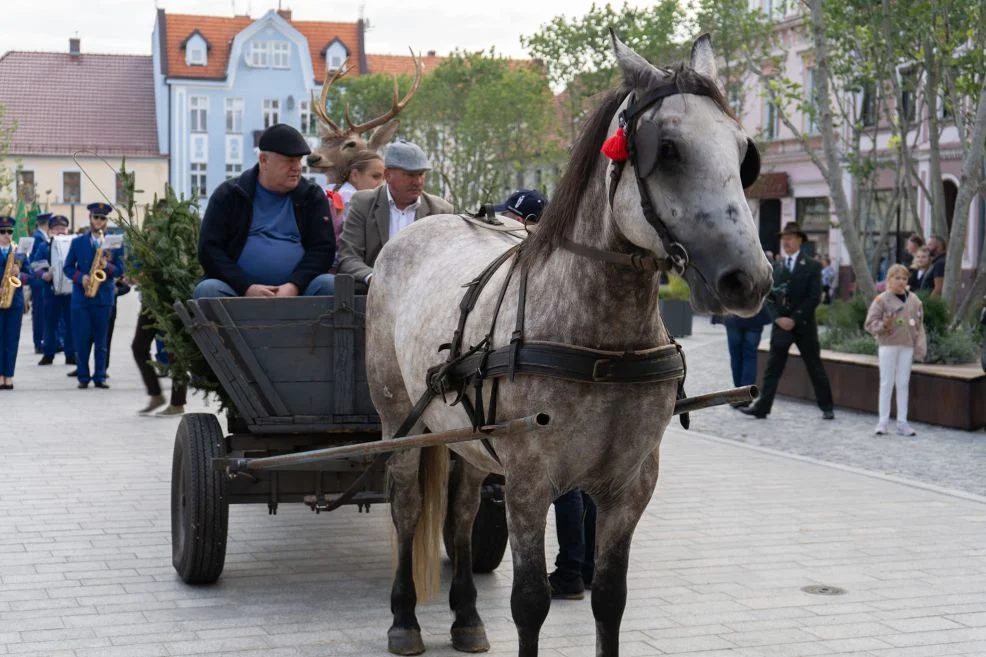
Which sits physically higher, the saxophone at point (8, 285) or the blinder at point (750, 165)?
the blinder at point (750, 165)

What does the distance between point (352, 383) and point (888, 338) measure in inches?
313

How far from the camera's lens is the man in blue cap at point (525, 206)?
7.16 metres

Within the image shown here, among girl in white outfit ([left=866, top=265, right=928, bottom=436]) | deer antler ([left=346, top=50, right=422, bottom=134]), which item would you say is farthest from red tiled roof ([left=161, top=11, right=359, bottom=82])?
deer antler ([left=346, top=50, right=422, bottom=134])

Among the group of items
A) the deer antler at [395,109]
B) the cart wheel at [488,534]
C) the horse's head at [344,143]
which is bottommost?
the cart wheel at [488,534]

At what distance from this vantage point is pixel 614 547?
4.69 meters

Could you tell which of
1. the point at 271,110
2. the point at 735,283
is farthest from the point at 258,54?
the point at 735,283

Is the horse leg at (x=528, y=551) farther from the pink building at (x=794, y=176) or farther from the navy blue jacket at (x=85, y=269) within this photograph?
A: the pink building at (x=794, y=176)

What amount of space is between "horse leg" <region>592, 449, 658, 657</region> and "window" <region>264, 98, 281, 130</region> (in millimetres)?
68321

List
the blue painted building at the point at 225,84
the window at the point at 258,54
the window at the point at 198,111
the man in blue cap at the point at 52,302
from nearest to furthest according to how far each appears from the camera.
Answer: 1. the man in blue cap at the point at 52,302
2. the blue painted building at the point at 225,84
3. the window at the point at 198,111
4. the window at the point at 258,54

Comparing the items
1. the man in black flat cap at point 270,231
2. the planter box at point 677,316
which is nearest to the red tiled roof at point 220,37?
the planter box at point 677,316

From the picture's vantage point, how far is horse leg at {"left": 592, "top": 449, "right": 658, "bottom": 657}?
4676 mm

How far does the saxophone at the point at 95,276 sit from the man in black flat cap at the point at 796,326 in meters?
8.00

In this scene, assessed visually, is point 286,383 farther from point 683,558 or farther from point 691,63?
point 691,63

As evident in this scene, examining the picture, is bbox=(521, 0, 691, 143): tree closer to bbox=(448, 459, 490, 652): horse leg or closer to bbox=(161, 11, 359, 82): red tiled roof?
bbox=(448, 459, 490, 652): horse leg
